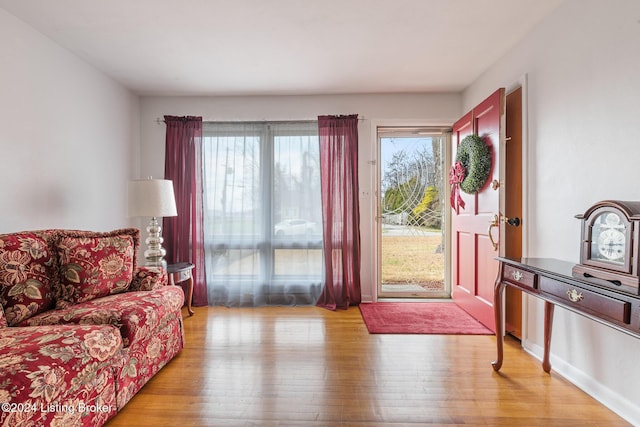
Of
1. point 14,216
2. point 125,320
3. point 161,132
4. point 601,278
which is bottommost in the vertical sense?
point 125,320

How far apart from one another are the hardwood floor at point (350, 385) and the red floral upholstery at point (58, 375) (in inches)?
10.2

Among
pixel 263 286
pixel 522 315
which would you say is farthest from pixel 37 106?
pixel 522 315

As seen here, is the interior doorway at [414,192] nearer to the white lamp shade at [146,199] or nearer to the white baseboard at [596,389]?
the white baseboard at [596,389]

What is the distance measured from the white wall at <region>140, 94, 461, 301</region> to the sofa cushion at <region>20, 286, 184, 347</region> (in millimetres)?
2144

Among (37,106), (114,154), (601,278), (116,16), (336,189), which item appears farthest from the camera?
(336,189)

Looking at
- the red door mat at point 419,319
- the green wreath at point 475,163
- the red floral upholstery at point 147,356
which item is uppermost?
the green wreath at point 475,163

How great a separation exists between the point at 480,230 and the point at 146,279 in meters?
2.93

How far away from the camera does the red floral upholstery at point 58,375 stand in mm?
1207

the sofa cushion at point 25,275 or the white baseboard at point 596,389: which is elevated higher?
the sofa cushion at point 25,275

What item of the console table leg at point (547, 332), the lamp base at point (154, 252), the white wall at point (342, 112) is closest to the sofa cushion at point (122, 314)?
the lamp base at point (154, 252)

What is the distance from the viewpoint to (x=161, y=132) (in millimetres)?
3859

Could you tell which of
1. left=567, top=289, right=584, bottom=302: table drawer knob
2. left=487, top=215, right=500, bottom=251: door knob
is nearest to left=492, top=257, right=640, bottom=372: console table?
left=567, top=289, right=584, bottom=302: table drawer knob

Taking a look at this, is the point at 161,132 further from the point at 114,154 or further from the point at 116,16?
the point at 116,16

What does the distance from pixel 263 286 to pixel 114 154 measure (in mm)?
2182
